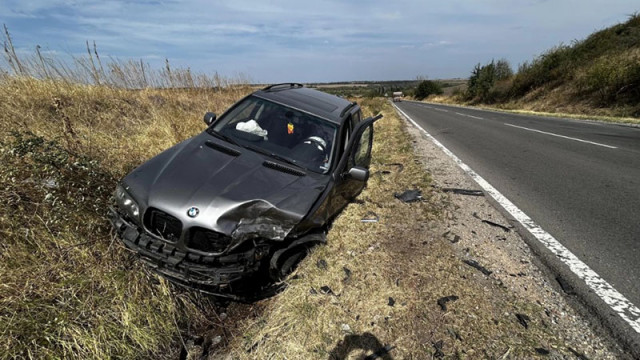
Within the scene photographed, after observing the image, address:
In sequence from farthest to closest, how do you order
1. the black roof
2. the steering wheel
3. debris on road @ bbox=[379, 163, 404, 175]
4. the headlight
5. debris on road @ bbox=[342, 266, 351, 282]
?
debris on road @ bbox=[379, 163, 404, 175]
the black roof
the steering wheel
debris on road @ bbox=[342, 266, 351, 282]
the headlight

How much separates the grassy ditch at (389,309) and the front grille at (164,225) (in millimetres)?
897

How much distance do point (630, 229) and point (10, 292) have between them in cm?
551

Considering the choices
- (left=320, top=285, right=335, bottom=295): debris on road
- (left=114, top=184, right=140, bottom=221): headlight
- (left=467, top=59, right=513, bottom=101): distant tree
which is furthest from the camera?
(left=467, top=59, right=513, bottom=101): distant tree

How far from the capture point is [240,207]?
2.19 metres

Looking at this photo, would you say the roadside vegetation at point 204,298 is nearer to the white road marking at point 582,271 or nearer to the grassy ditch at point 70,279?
the grassy ditch at point 70,279

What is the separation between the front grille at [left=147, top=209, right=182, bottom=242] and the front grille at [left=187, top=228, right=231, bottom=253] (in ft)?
0.38

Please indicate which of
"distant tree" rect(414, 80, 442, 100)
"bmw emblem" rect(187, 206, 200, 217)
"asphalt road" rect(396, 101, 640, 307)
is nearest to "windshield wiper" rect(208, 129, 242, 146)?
"bmw emblem" rect(187, 206, 200, 217)

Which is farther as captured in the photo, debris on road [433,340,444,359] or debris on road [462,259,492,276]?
debris on road [462,259,492,276]

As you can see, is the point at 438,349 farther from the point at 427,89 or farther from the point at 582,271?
the point at 427,89

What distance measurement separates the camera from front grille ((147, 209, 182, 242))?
6.92 ft

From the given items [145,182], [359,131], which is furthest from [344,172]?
[145,182]

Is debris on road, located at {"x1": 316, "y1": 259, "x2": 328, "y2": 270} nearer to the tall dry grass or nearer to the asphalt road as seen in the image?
the tall dry grass

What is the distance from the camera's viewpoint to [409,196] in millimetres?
4320

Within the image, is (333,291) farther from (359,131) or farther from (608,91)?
(608,91)
